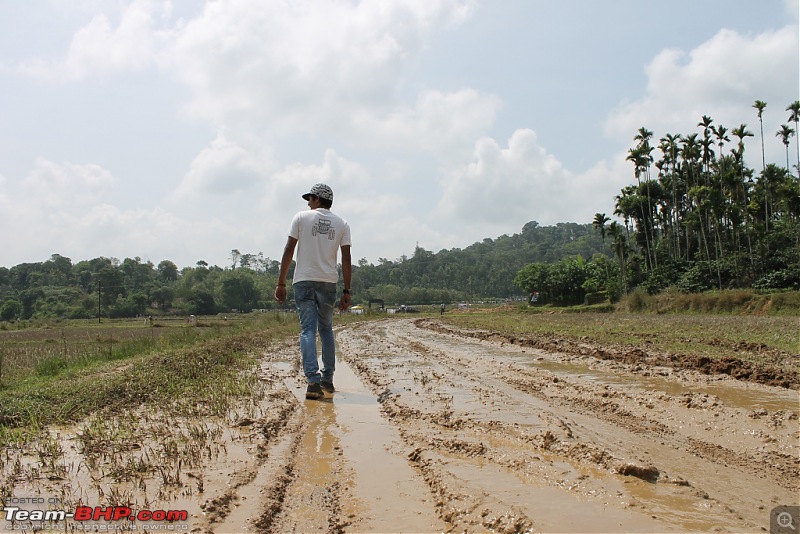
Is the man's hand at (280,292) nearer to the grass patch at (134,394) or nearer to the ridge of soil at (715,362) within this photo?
the grass patch at (134,394)

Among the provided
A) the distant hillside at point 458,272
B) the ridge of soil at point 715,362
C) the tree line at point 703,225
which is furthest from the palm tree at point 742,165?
the distant hillside at point 458,272

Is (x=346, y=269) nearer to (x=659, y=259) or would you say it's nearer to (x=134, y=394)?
(x=134, y=394)

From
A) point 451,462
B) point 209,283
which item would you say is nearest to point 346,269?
point 451,462

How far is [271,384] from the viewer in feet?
18.2

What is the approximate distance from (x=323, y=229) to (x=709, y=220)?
180 ft

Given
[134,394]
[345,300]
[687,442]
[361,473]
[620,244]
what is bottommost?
[687,442]

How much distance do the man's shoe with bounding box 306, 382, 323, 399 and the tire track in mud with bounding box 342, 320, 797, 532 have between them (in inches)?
22.2

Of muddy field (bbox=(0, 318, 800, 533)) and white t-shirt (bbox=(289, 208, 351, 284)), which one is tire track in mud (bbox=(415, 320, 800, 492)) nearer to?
muddy field (bbox=(0, 318, 800, 533))

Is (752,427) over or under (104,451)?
under

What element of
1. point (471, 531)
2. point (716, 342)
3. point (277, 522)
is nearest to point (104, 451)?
point (277, 522)

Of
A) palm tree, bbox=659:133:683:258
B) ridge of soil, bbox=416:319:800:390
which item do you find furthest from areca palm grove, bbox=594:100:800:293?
ridge of soil, bbox=416:319:800:390

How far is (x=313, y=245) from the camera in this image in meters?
5.30

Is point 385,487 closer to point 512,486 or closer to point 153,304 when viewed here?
point 512,486

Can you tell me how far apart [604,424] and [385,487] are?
72.3 inches
